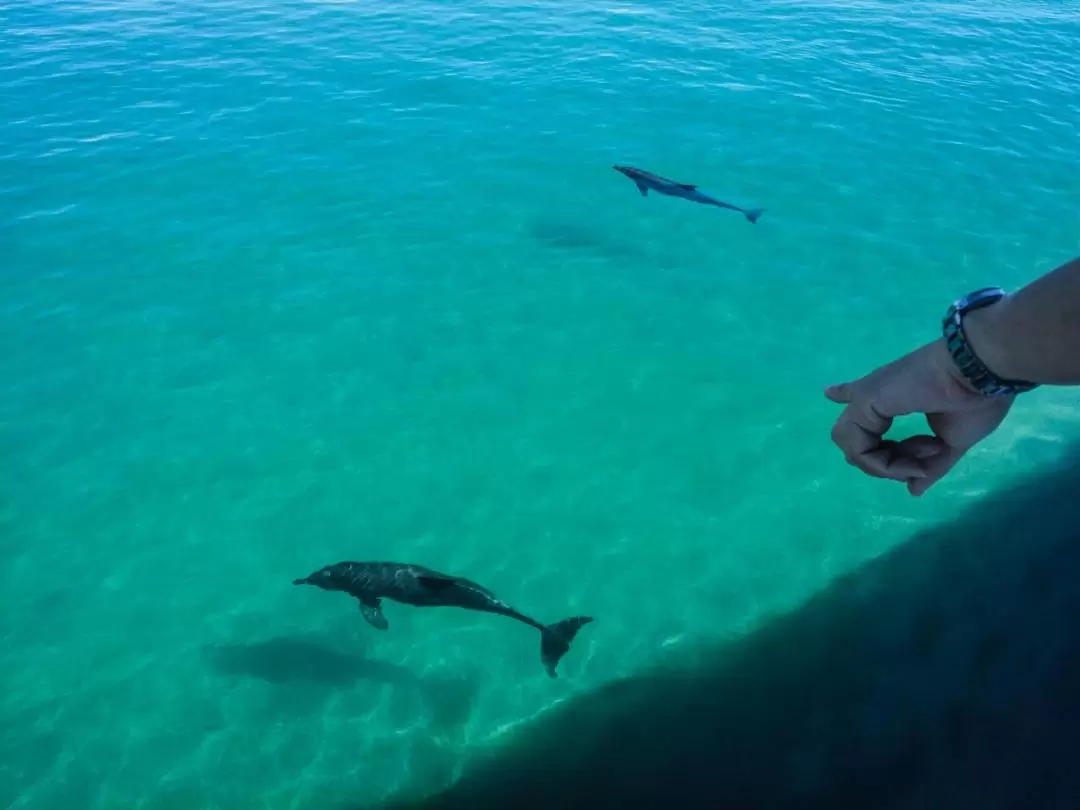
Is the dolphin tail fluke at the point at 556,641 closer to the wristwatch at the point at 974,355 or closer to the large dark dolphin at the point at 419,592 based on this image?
the large dark dolphin at the point at 419,592

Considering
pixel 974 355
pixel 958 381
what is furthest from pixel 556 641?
pixel 974 355

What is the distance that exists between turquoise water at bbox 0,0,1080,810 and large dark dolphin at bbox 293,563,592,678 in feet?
1.88

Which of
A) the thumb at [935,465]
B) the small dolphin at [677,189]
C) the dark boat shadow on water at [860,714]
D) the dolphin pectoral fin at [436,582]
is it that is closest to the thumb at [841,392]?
the thumb at [935,465]

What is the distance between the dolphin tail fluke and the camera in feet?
33.3

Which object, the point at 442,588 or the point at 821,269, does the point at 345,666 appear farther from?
the point at 821,269

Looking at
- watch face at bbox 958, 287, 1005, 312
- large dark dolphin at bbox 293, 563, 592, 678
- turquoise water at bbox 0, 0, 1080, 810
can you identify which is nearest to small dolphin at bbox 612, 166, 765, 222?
turquoise water at bbox 0, 0, 1080, 810

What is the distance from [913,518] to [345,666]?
8638 millimetres

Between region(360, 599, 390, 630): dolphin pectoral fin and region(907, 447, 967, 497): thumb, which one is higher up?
region(907, 447, 967, 497): thumb

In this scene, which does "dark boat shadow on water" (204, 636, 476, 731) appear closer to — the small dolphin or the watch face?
the watch face

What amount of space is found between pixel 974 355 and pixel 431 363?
12.3 metres

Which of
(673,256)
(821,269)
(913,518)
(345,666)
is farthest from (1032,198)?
(345,666)

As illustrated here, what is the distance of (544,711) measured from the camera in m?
10.1

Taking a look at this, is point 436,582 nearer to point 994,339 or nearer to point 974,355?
point 974,355

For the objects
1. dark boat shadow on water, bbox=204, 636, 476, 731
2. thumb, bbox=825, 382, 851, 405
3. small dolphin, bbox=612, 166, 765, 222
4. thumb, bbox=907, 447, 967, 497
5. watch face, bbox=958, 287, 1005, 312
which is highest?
watch face, bbox=958, 287, 1005, 312
